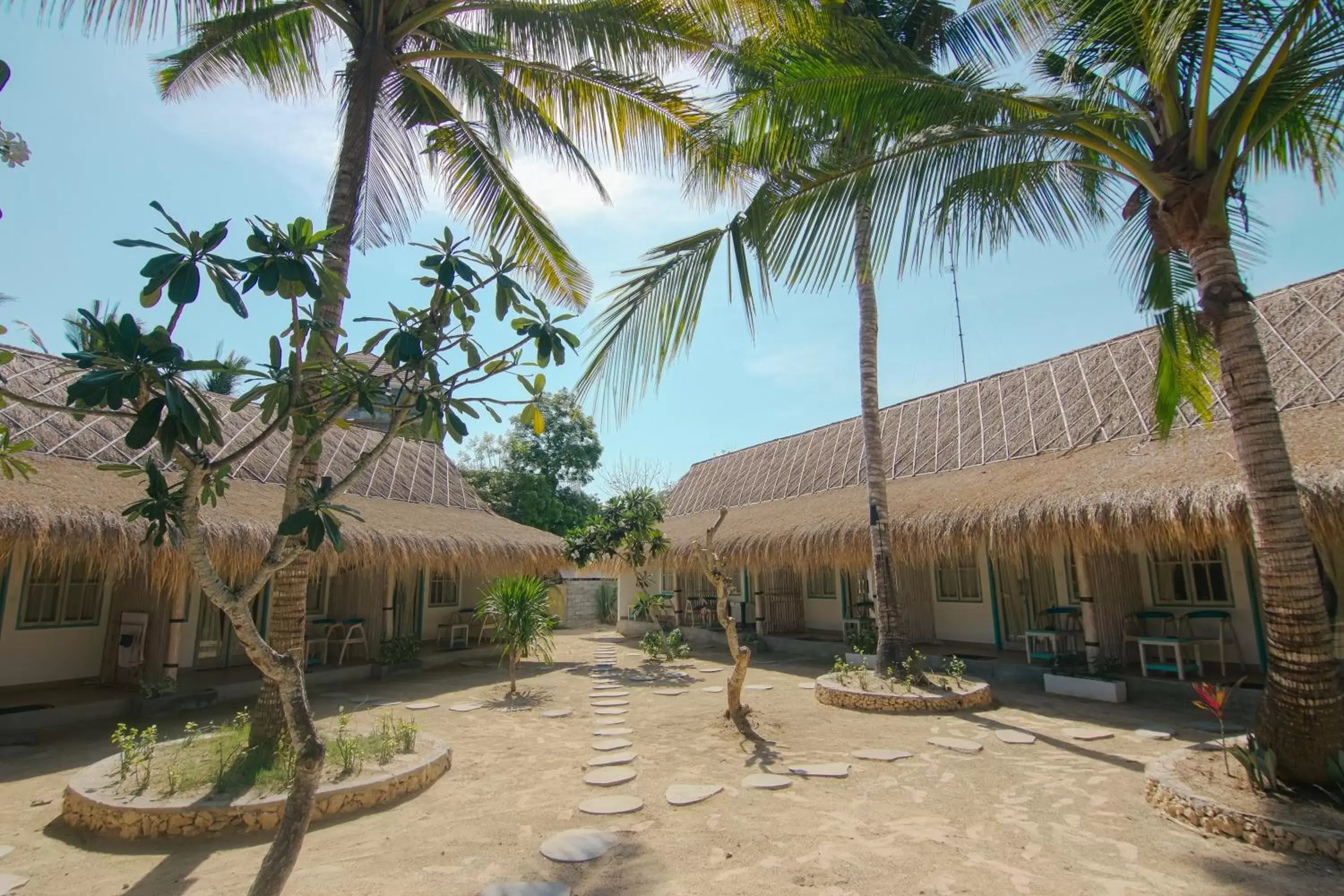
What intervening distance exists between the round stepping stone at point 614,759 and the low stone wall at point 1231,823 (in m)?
3.69

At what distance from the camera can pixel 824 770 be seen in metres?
5.16

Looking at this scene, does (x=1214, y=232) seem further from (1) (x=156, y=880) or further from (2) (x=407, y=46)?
(1) (x=156, y=880)

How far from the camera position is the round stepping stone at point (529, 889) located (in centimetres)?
327

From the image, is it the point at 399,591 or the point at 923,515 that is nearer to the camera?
the point at 923,515

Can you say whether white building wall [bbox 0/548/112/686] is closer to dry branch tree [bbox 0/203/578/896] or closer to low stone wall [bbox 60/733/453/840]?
low stone wall [bbox 60/733/453/840]

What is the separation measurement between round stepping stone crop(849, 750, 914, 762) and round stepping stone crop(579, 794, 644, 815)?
2.03 m

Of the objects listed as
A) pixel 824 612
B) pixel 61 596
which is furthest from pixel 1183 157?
pixel 61 596

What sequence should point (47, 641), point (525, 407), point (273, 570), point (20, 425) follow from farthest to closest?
point (47, 641)
point (20, 425)
point (525, 407)
point (273, 570)

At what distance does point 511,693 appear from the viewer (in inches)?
340

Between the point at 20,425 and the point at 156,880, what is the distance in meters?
6.92

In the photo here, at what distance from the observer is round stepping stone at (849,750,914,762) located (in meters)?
5.48

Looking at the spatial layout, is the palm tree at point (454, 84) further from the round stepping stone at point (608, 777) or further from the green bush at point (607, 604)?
the green bush at point (607, 604)

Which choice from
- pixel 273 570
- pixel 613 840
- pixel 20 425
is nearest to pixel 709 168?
pixel 273 570

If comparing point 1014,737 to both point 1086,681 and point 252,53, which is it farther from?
point 252,53
